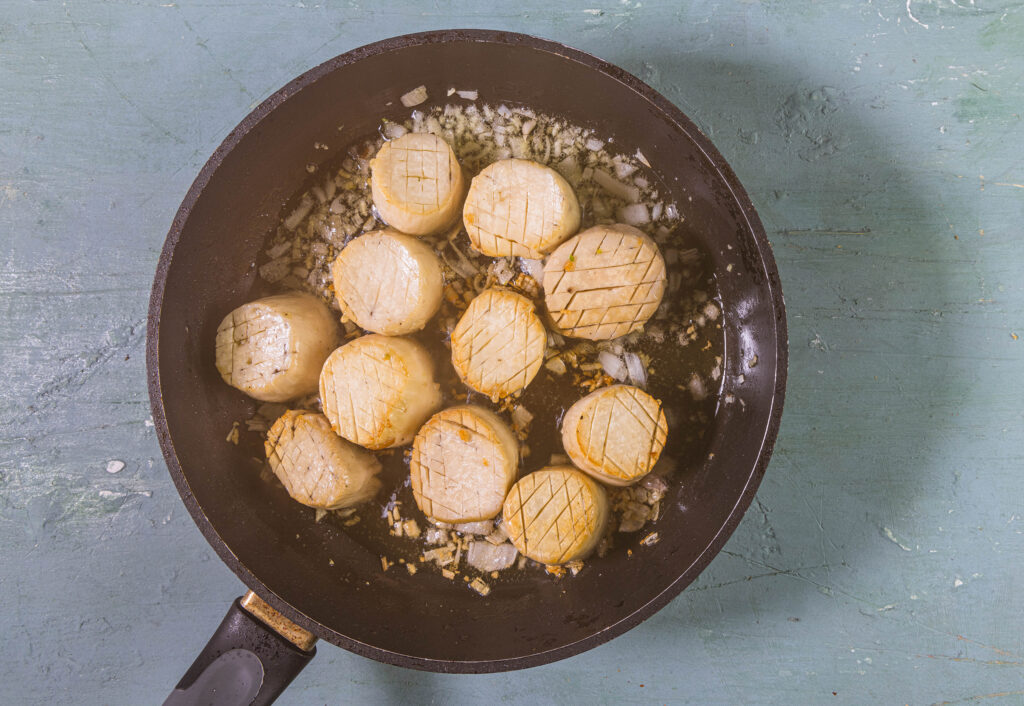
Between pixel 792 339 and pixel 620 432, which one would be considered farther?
pixel 792 339

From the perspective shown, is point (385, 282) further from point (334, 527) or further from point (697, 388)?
point (697, 388)

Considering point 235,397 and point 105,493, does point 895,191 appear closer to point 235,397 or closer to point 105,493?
point 235,397

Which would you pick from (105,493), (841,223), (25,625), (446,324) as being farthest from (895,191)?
(25,625)

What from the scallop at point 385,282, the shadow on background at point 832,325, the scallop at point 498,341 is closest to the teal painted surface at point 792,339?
the shadow on background at point 832,325

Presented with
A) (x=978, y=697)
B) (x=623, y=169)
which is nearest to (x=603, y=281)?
Result: (x=623, y=169)

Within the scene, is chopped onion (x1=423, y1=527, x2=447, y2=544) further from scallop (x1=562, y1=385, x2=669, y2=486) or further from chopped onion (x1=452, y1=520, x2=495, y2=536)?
scallop (x1=562, y1=385, x2=669, y2=486)

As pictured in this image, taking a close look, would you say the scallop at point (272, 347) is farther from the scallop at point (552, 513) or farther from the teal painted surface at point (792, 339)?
the scallop at point (552, 513)
